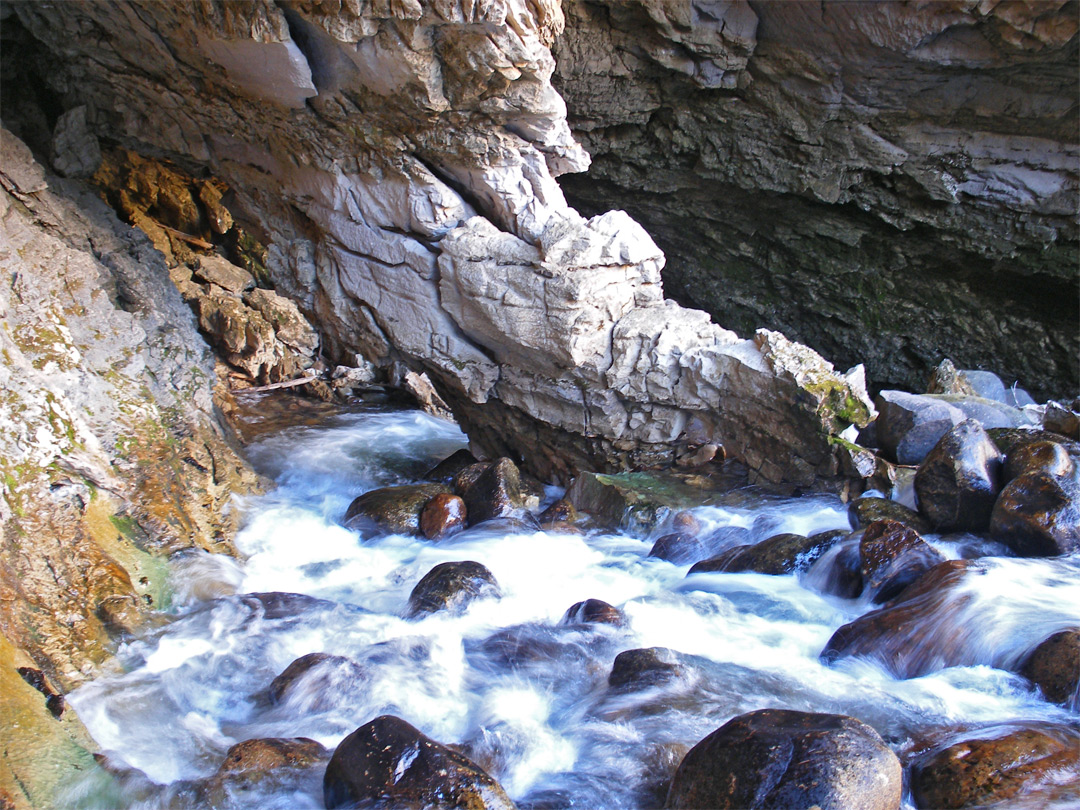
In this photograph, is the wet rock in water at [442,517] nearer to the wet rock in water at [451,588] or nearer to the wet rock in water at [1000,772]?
the wet rock in water at [451,588]

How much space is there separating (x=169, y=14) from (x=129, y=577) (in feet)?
12.9

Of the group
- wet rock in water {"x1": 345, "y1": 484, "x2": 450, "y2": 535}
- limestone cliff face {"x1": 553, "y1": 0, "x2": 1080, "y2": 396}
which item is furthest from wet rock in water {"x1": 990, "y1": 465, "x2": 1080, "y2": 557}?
limestone cliff face {"x1": 553, "y1": 0, "x2": 1080, "y2": 396}

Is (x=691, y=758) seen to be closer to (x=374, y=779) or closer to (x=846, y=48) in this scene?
(x=374, y=779)

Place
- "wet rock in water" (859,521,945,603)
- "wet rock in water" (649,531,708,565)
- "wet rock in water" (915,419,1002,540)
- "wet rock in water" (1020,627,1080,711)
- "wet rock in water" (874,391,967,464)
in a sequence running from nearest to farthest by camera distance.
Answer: "wet rock in water" (1020,627,1080,711), "wet rock in water" (859,521,945,603), "wet rock in water" (915,419,1002,540), "wet rock in water" (649,531,708,565), "wet rock in water" (874,391,967,464)

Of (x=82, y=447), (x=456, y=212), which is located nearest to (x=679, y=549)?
(x=456, y=212)

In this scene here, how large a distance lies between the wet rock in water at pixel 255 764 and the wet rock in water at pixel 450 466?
3766 mm

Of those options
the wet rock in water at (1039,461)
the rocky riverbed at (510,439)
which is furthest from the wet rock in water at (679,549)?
the wet rock in water at (1039,461)

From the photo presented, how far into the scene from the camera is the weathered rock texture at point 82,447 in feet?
11.8

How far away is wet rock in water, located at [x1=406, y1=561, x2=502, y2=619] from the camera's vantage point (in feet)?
15.3

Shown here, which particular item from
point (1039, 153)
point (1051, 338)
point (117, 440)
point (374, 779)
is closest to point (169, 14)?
point (117, 440)

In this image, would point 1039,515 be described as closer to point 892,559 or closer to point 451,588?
point 892,559

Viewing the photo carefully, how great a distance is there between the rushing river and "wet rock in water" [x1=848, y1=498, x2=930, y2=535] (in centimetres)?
25

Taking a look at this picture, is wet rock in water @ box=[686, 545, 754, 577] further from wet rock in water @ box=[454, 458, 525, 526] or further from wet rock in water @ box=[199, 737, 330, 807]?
wet rock in water @ box=[199, 737, 330, 807]

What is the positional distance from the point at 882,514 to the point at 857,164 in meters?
6.24
